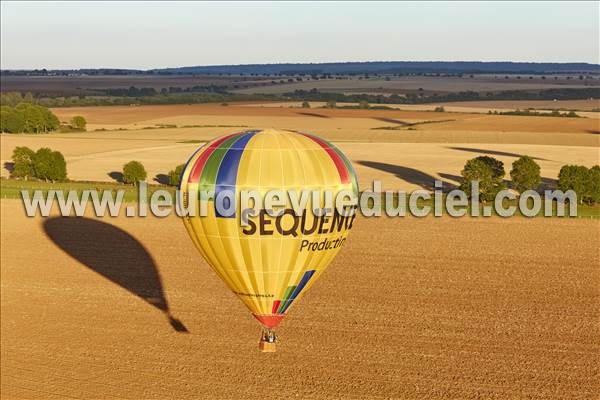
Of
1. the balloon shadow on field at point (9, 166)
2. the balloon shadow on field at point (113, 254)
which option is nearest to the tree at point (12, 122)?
the balloon shadow on field at point (9, 166)

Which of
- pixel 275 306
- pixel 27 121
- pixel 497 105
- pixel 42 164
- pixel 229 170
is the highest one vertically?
pixel 497 105

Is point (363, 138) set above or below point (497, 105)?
below

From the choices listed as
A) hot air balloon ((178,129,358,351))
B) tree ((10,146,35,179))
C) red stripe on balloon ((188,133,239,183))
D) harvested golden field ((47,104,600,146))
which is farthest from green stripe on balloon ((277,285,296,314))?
harvested golden field ((47,104,600,146))

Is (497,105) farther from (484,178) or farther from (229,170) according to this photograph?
(229,170)

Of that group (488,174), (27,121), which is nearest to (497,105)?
(27,121)

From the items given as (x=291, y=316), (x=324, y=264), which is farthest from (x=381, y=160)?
(x=324, y=264)

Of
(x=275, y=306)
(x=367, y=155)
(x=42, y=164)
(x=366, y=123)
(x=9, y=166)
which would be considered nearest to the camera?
(x=275, y=306)

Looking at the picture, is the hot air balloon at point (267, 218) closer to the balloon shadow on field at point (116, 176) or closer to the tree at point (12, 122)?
the balloon shadow on field at point (116, 176)

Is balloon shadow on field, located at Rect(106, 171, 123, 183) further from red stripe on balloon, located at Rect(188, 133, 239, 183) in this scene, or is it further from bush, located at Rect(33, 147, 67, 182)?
red stripe on balloon, located at Rect(188, 133, 239, 183)
